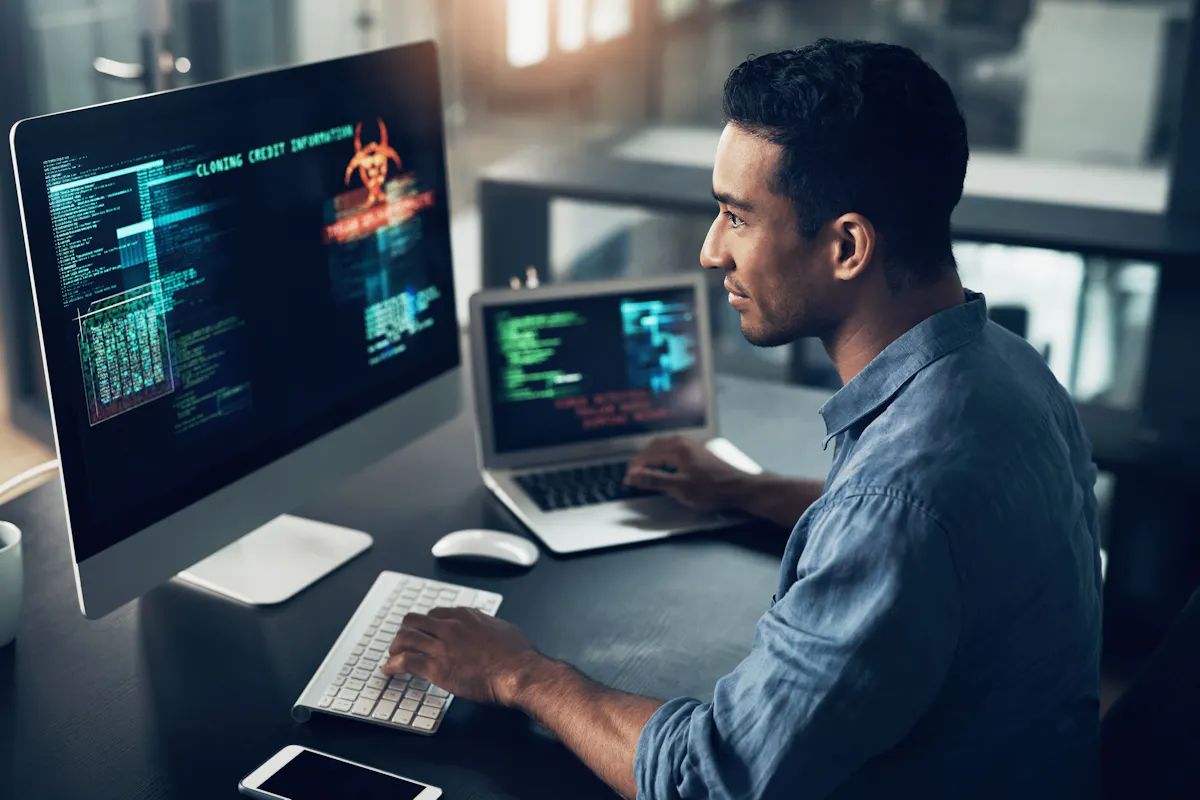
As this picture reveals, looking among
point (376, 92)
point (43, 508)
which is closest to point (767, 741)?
point (376, 92)

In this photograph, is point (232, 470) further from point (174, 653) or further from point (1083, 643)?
point (1083, 643)

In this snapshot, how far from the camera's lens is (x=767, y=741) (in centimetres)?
94

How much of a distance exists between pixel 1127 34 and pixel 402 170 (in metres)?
3.30

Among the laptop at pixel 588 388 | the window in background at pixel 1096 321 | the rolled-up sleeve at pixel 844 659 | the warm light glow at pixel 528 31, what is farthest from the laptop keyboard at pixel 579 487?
the warm light glow at pixel 528 31

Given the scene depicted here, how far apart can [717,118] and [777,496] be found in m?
1.07

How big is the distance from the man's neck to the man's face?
27 millimetres

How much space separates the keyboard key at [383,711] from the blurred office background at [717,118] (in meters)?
1.43

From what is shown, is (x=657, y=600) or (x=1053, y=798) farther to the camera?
(x=657, y=600)

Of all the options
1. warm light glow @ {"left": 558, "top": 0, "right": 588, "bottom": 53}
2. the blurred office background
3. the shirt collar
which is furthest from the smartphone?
warm light glow @ {"left": 558, "top": 0, "right": 588, "bottom": 53}

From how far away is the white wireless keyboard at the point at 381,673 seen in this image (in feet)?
3.88

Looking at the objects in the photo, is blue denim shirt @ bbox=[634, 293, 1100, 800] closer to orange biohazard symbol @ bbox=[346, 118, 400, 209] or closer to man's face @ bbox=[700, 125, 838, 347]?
man's face @ bbox=[700, 125, 838, 347]

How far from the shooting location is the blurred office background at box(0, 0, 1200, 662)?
2.37m

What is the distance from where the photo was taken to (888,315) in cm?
111

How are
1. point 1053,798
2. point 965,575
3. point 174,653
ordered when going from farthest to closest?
point 174,653
point 1053,798
point 965,575
